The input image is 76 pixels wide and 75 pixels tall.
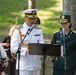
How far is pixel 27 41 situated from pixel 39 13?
1263cm

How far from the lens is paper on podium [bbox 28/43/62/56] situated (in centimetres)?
599

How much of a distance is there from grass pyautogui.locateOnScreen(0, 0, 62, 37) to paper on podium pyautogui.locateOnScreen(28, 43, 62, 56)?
920cm

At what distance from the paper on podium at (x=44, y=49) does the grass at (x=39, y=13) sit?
9.20 m

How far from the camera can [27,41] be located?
6156mm

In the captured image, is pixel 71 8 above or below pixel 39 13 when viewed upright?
above

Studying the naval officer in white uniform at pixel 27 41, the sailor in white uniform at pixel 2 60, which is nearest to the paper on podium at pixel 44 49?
the naval officer in white uniform at pixel 27 41

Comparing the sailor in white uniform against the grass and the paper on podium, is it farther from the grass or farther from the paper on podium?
the grass

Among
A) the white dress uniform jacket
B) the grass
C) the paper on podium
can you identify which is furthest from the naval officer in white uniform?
the grass

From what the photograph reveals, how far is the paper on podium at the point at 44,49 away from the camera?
19.7ft

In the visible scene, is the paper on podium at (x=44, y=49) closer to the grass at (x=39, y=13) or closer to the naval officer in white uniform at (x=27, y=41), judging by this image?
the naval officer in white uniform at (x=27, y=41)

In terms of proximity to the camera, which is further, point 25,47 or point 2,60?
point 25,47

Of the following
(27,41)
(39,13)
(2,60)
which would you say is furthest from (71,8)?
(39,13)

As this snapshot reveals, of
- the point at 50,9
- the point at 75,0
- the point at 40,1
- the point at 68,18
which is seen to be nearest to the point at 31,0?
the point at 75,0

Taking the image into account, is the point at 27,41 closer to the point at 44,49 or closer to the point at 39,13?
the point at 44,49
